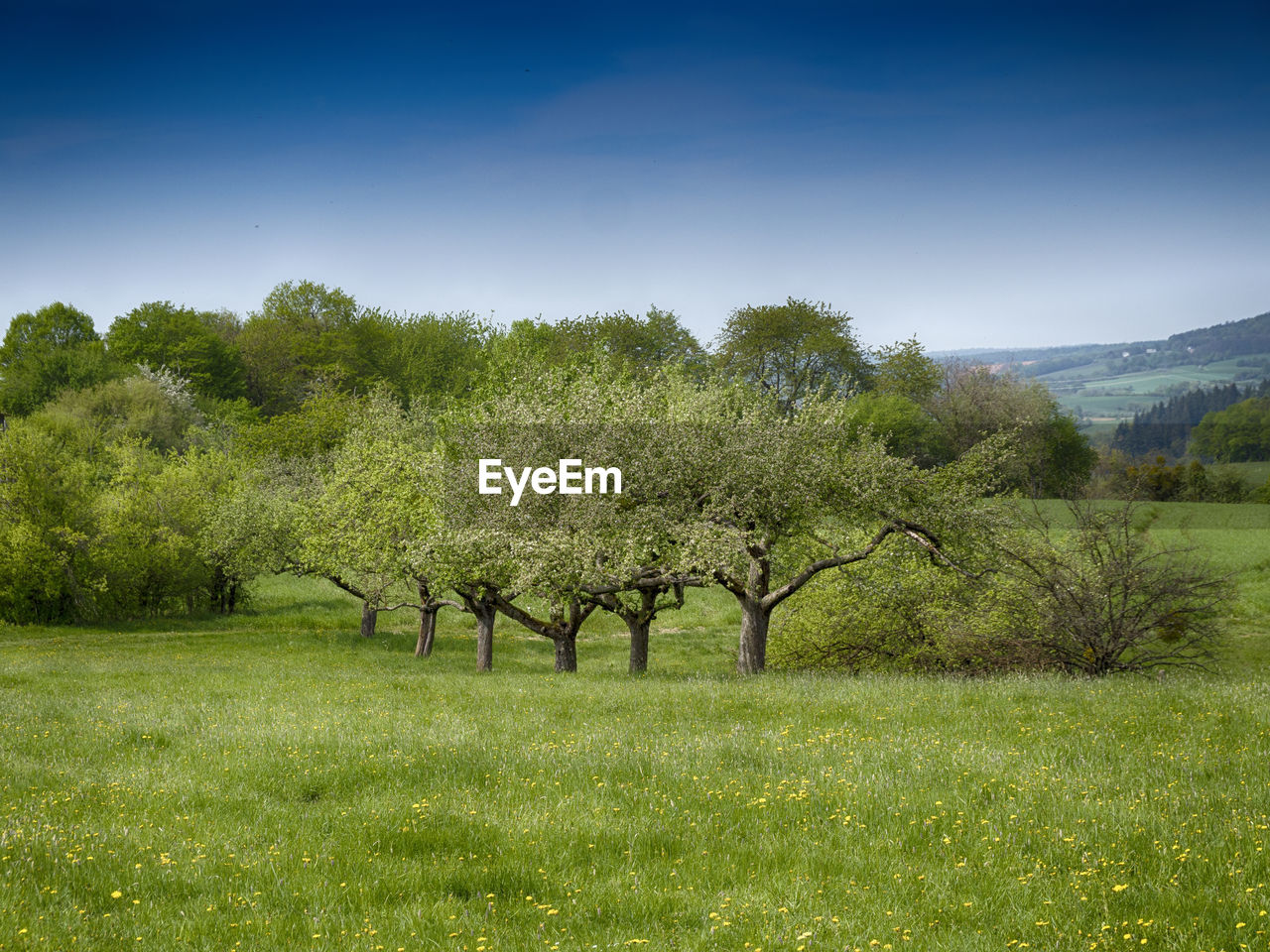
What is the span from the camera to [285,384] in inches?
4163

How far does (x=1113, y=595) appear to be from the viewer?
2248 centimetres

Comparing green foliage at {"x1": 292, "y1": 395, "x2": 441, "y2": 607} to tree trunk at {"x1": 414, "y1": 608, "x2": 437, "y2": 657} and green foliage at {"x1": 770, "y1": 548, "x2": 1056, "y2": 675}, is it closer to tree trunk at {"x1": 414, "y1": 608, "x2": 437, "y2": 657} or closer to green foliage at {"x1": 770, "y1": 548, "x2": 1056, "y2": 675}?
tree trunk at {"x1": 414, "y1": 608, "x2": 437, "y2": 657}

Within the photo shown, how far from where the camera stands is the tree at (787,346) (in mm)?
86750

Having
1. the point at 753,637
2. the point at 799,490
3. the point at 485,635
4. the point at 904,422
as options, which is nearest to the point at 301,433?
the point at 485,635

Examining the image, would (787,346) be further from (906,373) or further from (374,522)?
(374,522)

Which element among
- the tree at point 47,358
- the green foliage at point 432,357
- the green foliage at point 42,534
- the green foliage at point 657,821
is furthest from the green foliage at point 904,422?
the tree at point 47,358

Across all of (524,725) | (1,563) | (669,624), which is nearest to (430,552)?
(524,725)

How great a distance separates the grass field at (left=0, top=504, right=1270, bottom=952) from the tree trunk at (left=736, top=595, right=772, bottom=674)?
8.51 metres

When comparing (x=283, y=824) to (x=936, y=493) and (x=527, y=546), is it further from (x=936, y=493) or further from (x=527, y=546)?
(x=936, y=493)

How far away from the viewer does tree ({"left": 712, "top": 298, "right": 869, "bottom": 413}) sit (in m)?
86.8

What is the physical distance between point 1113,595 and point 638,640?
15.0m

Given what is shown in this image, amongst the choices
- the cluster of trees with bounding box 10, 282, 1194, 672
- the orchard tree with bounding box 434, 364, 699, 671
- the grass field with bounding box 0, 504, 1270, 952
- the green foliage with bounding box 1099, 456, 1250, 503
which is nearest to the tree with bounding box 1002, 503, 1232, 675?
the cluster of trees with bounding box 10, 282, 1194, 672

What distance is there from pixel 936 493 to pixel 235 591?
47094 millimetres

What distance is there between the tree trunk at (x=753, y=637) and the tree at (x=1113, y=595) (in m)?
7.14
